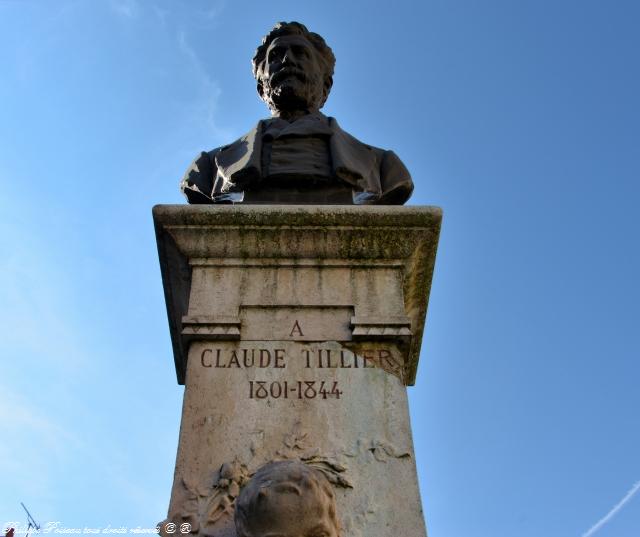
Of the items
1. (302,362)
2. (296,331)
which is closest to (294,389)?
(302,362)

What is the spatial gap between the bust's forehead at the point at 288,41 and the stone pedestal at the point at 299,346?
8.03 feet

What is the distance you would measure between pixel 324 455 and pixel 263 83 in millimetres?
4025

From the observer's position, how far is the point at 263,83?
292 inches

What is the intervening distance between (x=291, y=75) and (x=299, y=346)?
3.05 metres

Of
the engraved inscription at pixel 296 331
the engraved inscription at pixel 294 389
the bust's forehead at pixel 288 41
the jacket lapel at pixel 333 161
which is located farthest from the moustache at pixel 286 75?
the engraved inscription at pixel 294 389

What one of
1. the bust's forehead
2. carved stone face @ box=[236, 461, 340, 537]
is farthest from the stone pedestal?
the bust's forehead

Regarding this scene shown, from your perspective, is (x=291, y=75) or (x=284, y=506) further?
(x=291, y=75)

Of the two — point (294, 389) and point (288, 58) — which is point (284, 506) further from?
point (288, 58)

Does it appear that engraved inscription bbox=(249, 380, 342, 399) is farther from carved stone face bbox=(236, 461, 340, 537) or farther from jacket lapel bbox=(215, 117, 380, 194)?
jacket lapel bbox=(215, 117, 380, 194)

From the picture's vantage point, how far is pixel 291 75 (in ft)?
23.3

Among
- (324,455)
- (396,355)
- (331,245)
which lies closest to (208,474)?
(324,455)

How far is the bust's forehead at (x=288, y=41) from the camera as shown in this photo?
7.21 m

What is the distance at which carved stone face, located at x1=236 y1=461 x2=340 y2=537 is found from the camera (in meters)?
3.64

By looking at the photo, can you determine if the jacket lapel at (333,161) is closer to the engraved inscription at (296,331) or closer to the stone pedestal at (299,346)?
the stone pedestal at (299,346)
